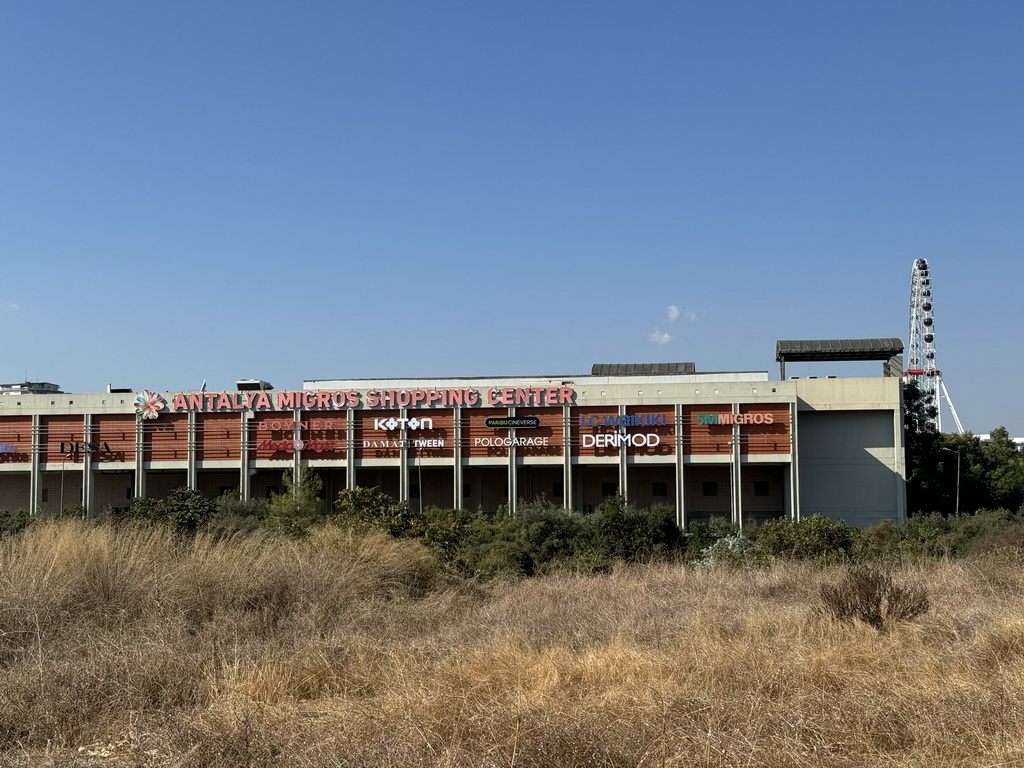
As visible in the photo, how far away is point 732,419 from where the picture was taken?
56469mm

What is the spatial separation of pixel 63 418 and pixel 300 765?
62575 millimetres

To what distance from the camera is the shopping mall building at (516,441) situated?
57031mm

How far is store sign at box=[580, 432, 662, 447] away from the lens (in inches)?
2256

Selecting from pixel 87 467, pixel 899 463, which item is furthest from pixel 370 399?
pixel 899 463

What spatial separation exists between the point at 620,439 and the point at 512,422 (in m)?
7.05

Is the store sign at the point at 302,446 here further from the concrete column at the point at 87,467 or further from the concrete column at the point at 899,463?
the concrete column at the point at 899,463

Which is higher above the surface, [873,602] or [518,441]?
[518,441]

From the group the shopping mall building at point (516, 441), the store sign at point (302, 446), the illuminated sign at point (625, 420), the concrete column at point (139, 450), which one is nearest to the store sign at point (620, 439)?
the shopping mall building at point (516, 441)

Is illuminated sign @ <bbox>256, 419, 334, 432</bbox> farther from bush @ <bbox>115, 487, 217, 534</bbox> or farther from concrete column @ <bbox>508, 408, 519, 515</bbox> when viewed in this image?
bush @ <bbox>115, 487, 217, 534</bbox>

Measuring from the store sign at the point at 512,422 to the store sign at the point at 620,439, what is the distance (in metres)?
3.46

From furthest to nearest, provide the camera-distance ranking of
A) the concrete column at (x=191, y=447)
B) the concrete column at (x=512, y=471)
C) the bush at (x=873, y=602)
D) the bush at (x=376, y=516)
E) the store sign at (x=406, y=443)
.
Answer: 1. the concrete column at (x=191, y=447)
2. the store sign at (x=406, y=443)
3. the concrete column at (x=512, y=471)
4. the bush at (x=376, y=516)
5. the bush at (x=873, y=602)

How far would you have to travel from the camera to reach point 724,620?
427 inches

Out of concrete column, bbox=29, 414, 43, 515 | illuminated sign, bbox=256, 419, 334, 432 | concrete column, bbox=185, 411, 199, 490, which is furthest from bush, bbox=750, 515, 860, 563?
concrete column, bbox=29, 414, 43, 515

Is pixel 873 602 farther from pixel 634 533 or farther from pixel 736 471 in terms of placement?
pixel 736 471
